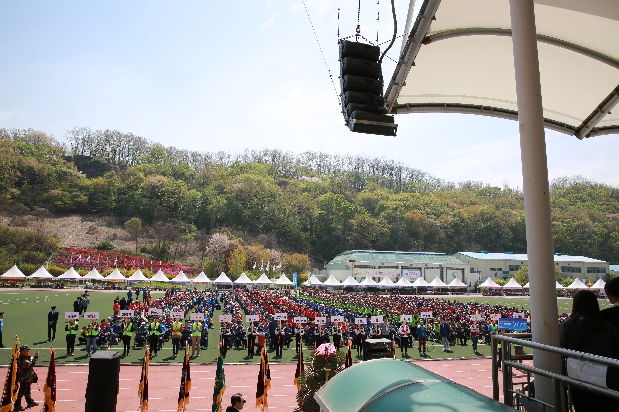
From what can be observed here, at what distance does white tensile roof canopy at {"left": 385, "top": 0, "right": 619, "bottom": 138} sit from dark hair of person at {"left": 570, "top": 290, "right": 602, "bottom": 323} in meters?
3.61

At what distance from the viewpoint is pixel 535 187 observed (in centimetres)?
414

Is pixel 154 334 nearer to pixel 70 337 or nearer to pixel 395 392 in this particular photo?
pixel 70 337

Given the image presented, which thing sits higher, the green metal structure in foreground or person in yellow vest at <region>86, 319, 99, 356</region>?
the green metal structure in foreground

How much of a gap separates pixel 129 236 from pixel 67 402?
92711 millimetres

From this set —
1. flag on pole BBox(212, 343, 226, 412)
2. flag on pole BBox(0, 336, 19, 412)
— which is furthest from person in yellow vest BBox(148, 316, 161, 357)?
flag on pole BBox(212, 343, 226, 412)

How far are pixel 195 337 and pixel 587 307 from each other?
16.9 m

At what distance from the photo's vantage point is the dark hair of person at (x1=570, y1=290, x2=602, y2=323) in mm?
3406

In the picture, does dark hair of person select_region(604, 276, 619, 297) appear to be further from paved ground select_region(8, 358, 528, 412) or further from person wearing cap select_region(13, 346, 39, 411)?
person wearing cap select_region(13, 346, 39, 411)

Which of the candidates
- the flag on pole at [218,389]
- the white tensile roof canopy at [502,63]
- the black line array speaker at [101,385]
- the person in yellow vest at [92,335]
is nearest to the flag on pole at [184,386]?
the flag on pole at [218,389]

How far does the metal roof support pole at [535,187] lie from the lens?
3.95 meters

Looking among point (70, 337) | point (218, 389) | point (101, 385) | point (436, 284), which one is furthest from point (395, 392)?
point (436, 284)

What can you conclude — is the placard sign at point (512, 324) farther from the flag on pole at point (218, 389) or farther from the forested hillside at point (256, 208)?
the forested hillside at point (256, 208)

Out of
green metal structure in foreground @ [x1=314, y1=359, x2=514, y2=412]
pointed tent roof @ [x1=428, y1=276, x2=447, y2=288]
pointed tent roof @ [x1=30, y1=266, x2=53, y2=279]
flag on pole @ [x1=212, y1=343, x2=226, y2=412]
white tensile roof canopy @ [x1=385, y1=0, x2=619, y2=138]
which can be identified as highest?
white tensile roof canopy @ [x1=385, y1=0, x2=619, y2=138]

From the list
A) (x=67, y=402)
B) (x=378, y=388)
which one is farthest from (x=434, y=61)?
(x=67, y=402)
